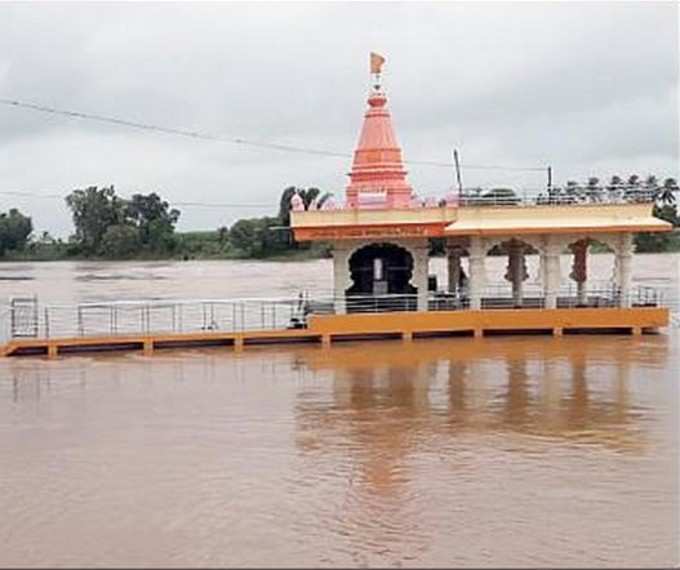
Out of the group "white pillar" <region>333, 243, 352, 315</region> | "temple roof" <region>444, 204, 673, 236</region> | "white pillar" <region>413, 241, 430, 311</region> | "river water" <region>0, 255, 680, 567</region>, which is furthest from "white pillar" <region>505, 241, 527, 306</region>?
"river water" <region>0, 255, 680, 567</region>

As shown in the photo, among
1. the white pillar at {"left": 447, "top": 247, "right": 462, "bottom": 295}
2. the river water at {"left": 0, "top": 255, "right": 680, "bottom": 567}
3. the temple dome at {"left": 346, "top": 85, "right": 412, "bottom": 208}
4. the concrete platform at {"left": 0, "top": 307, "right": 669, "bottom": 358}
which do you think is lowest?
the river water at {"left": 0, "top": 255, "right": 680, "bottom": 567}

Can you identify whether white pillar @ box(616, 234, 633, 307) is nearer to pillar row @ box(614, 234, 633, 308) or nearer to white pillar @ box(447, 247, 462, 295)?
pillar row @ box(614, 234, 633, 308)

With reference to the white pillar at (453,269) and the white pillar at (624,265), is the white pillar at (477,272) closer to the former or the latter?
the white pillar at (453,269)

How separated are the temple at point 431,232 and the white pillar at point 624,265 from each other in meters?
0.02

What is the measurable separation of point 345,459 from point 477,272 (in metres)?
12.3

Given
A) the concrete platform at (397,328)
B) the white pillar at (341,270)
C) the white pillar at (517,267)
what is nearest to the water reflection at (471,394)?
the concrete platform at (397,328)

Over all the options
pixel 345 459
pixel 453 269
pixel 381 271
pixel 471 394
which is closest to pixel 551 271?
pixel 453 269

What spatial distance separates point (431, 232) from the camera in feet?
74.4

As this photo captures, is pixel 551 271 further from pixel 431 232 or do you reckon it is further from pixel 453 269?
pixel 453 269

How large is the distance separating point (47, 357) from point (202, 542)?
44.7 ft

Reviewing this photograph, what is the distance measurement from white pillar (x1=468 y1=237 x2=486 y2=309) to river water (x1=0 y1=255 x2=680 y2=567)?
290 cm

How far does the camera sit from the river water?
812 cm

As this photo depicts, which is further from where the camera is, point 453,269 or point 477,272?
point 453,269

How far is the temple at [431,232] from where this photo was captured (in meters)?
22.6
